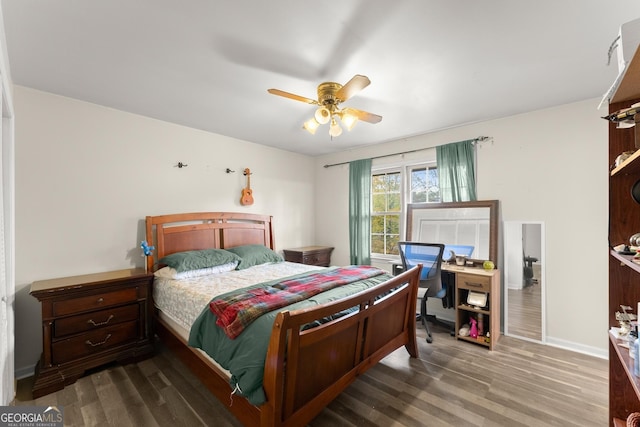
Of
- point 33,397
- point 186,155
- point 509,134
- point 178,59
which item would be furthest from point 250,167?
point 509,134

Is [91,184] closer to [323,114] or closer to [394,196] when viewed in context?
[323,114]

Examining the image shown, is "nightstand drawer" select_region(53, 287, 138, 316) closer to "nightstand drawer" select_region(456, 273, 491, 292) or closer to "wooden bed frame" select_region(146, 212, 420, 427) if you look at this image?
"wooden bed frame" select_region(146, 212, 420, 427)

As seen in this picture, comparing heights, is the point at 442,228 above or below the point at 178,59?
below

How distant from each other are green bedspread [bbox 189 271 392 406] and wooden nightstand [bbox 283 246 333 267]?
2144 millimetres

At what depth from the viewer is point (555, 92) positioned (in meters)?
2.48

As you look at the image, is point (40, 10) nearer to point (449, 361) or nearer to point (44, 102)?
point (44, 102)

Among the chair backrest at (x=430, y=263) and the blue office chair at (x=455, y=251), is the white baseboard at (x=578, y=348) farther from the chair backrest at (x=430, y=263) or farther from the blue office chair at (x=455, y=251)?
the chair backrest at (x=430, y=263)

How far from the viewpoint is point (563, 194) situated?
9.18 feet

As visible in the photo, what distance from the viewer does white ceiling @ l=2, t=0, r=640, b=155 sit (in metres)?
1.50

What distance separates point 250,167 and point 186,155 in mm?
950

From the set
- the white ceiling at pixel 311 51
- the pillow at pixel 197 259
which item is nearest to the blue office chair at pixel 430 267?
the white ceiling at pixel 311 51

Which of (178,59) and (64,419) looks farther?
(178,59)

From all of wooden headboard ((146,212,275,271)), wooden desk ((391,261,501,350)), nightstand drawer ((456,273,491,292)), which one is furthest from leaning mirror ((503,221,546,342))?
wooden headboard ((146,212,275,271))

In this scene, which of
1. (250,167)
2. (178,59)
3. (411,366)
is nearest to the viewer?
(178,59)
